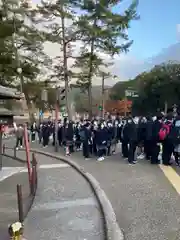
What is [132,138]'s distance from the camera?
47.4 ft

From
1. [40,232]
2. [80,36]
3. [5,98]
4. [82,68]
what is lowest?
[40,232]

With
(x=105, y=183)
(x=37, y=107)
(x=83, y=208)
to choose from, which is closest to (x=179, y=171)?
(x=105, y=183)

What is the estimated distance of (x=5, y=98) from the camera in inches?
448

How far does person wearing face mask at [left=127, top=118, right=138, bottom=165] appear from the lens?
14.2 meters

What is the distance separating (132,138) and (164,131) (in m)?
1.71

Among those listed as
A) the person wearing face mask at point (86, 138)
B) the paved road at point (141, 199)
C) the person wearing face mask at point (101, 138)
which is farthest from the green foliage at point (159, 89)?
the paved road at point (141, 199)

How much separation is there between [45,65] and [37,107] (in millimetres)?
15668

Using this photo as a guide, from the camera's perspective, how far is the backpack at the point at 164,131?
43.1 feet

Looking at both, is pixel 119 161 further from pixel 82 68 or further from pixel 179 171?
pixel 82 68

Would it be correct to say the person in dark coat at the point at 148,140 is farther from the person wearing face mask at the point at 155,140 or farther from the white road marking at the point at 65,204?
the white road marking at the point at 65,204

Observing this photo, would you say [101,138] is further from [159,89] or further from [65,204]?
[159,89]

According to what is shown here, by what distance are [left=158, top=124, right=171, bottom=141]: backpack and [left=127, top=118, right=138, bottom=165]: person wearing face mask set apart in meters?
1.37

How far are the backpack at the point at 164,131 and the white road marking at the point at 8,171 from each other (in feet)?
20.4

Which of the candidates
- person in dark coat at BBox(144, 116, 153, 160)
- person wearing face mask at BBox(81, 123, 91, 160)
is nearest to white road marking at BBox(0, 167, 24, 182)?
person wearing face mask at BBox(81, 123, 91, 160)
